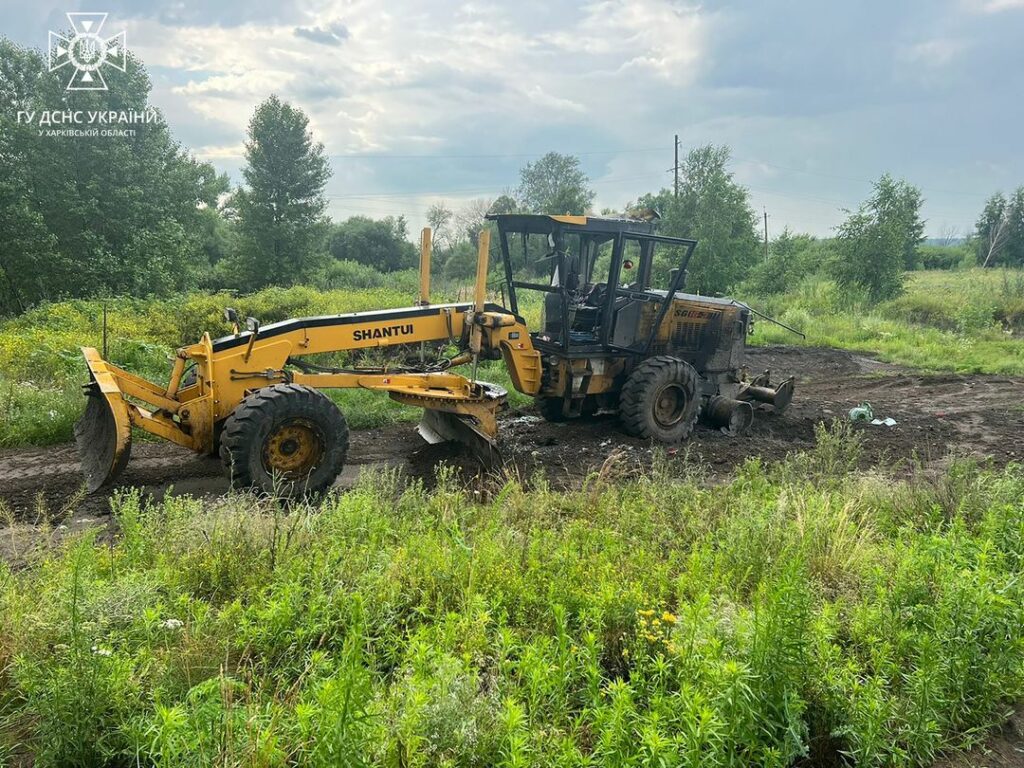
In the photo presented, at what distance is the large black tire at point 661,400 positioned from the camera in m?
8.23

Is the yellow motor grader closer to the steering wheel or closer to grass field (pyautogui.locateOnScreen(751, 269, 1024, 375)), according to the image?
the steering wheel

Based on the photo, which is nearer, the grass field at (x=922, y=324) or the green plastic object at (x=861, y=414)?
the green plastic object at (x=861, y=414)

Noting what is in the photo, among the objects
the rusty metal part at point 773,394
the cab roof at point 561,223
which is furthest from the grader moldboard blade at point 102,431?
the rusty metal part at point 773,394

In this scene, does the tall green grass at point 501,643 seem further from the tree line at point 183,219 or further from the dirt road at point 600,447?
the tree line at point 183,219

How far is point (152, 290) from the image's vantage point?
64.1 ft

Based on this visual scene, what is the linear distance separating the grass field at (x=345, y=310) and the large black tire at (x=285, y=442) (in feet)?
8.69

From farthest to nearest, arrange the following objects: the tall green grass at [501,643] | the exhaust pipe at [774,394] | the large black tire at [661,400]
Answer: the exhaust pipe at [774,394] → the large black tire at [661,400] → the tall green grass at [501,643]

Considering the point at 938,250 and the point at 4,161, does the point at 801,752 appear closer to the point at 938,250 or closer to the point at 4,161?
the point at 4,161

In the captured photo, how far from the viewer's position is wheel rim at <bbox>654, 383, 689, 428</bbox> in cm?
852

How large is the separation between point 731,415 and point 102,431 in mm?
7406

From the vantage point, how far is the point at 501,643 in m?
2.96

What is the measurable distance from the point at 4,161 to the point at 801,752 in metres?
23.1

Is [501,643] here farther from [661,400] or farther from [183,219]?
[183,219]

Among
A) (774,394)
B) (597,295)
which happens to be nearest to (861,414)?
(774,394)
